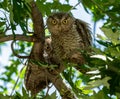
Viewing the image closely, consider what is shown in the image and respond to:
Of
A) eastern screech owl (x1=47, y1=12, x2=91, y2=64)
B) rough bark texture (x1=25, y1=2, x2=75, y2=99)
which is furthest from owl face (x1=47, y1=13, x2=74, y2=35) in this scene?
rough bark texture (x1=25, y1=2, x2=75, y2=99)

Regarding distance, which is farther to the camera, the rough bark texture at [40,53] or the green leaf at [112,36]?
the rough bark texture at [40,53]

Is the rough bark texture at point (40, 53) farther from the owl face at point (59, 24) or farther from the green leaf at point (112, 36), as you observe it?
the green leaf at point (112, 36)

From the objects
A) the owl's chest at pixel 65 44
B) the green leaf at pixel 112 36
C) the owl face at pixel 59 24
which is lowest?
the owl's chest at pixel 65 44

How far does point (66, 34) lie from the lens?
13.2 ft

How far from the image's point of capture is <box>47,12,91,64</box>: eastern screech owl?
3797mm

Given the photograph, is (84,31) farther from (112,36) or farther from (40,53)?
(112,36)

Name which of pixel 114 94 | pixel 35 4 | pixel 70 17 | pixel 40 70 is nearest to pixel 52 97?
pixel 114 94

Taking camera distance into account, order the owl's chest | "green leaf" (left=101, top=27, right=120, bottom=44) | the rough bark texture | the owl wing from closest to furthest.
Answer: "green leaf" (left=101, top=27, right=120, bottom=44)
the rough bark texture
the owl's chest
the owl wing

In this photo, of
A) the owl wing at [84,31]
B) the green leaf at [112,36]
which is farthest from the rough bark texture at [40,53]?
the green leaf at [112,36]

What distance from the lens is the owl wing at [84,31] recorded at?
3867 mm

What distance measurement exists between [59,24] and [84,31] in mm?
264

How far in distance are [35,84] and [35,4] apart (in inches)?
39.9

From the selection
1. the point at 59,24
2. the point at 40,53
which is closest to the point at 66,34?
the point at 59,24

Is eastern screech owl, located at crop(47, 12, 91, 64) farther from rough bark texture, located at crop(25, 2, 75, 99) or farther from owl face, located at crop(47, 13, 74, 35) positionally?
rough bark texture, located at crop(25, 2, 75, 99)
